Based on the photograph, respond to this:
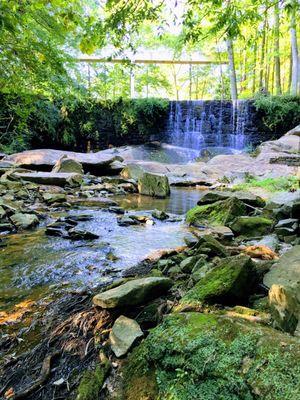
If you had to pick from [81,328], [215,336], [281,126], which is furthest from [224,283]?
[281,126]

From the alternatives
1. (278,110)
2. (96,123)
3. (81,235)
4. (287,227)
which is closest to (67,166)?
(81,235)

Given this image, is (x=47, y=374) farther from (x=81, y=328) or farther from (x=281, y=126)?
(x=281, y=126)

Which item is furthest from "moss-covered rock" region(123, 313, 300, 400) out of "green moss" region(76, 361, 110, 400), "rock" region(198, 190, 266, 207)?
"rock" region(198, 190, 266, 207)

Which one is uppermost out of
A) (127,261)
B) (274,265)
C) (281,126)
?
(281,126)

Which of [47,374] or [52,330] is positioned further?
[52,330]

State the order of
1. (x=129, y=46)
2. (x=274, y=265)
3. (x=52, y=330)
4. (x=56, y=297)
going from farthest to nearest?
(x=129, y=46) → (x=56, y=297) → (x=274, y=265) → (x=52, y=330)

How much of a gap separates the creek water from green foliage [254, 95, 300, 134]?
12437mm

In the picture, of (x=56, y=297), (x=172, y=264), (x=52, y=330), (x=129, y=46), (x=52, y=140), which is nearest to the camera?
(x=52, y=330)

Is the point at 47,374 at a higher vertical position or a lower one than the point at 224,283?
lower

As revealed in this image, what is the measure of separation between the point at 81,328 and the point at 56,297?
24.9 inches

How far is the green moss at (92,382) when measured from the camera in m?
1.55

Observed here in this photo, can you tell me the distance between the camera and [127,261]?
3.42 metres

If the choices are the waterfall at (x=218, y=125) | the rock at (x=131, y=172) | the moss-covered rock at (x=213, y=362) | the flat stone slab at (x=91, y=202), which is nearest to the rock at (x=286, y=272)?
the moss-covered rock at (x=213, y=362)

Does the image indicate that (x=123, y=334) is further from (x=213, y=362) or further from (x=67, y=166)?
(x=67, y=166)
